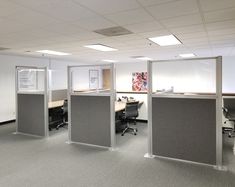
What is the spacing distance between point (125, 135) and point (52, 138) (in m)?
1.79

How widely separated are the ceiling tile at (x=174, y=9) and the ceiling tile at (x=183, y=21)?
0.17m

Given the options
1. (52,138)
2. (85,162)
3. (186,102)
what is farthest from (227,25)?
(52,138)

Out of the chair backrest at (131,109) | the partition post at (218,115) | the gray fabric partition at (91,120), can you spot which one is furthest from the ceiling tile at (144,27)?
the chair backrest at (131,109)

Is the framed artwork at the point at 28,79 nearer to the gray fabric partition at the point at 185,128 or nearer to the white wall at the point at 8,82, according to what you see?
the white wall at the point at 8,82

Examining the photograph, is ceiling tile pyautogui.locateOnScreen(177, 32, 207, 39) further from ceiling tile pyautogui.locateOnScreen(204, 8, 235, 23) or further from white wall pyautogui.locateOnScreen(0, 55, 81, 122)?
white wall pyautogui.locateOnScreen(0, 55, 81, 122)

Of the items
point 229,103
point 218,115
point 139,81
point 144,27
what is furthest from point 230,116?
point 139,81

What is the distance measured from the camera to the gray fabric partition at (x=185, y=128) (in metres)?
3.11

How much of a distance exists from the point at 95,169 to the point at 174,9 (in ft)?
8.49

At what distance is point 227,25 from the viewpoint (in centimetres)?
334

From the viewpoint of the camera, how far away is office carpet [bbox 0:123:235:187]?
8.81 ft

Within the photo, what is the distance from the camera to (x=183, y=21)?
3057mm

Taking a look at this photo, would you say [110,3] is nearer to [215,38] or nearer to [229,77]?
[215,38]

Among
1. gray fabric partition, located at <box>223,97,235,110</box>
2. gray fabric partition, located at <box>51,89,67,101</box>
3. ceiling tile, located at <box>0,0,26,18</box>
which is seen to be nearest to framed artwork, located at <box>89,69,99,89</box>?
gray fabric partition, located at <box>51,89,67,101</box>

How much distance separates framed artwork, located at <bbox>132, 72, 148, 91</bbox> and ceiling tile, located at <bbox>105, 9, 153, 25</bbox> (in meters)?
6.21
